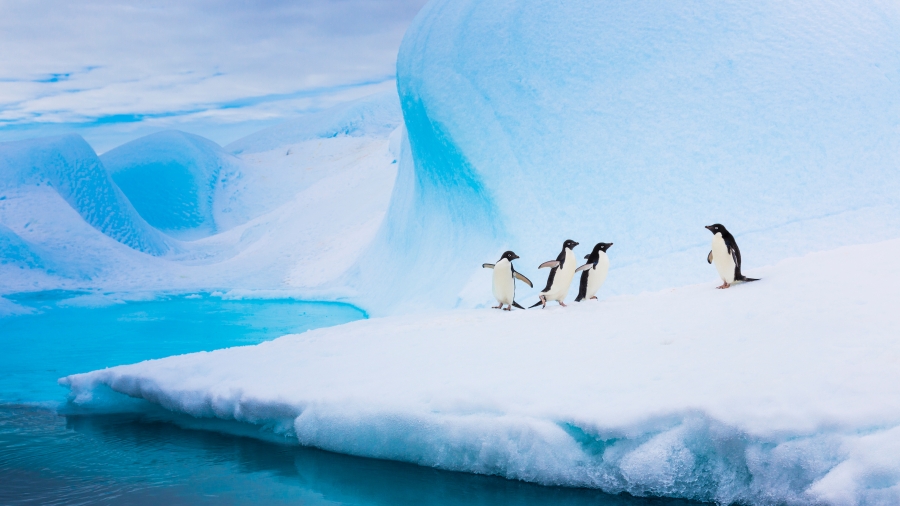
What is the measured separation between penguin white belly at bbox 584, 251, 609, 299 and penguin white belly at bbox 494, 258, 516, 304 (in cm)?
59

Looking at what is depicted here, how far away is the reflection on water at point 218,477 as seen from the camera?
316 cm

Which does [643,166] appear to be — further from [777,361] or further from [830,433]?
[830,433]

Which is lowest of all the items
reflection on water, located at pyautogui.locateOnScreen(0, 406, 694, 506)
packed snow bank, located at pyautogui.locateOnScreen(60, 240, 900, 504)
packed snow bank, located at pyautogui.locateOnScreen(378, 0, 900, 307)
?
reflection on water, located at pyautogui.locateOnScreen(0, 406, 694, 506)

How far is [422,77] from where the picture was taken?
957cm

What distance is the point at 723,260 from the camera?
4570mm

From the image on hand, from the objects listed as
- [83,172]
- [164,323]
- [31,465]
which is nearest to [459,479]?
[31,465]

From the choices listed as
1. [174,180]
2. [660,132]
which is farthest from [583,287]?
[174,180]

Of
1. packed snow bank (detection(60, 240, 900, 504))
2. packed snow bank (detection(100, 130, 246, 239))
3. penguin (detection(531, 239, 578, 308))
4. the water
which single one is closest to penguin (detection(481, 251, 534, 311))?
penguin (detection(531, 239, 578, 308))

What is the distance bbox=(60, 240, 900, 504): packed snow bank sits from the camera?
2.73 m

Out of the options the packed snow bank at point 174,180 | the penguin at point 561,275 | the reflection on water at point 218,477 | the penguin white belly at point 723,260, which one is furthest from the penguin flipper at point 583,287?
the packed snow bank at point 174,180

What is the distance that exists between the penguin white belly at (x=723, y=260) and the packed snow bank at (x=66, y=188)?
14.5 m

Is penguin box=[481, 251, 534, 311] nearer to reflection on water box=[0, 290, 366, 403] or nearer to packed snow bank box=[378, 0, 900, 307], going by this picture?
packed snow bank box=[378, 0, 900, 307]

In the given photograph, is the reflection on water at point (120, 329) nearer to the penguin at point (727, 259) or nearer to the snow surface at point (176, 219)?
the snow surface at point (176, 219)

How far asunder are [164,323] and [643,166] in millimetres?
7308
